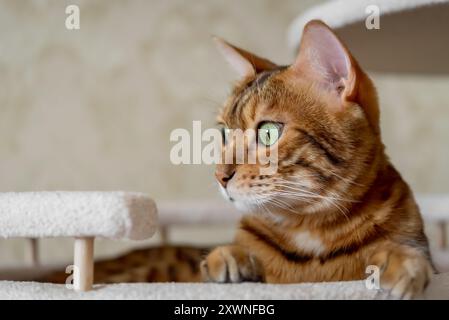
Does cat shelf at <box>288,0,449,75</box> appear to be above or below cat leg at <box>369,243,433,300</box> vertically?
above

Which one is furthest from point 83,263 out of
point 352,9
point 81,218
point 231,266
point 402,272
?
point 352,9

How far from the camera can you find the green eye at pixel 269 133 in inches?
33.1

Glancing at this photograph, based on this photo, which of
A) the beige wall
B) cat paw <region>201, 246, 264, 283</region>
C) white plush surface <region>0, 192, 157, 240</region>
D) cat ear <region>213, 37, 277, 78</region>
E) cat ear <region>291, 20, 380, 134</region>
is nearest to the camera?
white plush surface <region>0, 192, 157, 240</region>

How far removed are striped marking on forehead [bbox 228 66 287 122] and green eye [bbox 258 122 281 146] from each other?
2.1 inches

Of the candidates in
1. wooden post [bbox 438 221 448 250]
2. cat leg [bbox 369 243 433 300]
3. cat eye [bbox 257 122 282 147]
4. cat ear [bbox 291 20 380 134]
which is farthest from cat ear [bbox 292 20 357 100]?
wooden post [bbox 438 221 448 250]

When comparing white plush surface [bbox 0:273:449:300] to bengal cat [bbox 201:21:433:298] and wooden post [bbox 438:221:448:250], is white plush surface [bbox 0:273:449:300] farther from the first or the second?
wooden post [bbox 438:221:448:250]

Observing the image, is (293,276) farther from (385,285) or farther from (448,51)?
(448,51)

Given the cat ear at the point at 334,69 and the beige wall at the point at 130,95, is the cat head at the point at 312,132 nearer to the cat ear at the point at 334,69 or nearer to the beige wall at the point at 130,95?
the cat ear at the point at 334,69

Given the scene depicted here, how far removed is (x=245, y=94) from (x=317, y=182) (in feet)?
0.68

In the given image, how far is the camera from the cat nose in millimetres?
833

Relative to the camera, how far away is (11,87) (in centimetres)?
217

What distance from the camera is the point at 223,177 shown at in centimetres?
84

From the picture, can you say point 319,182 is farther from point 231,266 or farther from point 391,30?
point 391,30

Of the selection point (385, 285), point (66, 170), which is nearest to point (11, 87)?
point (66, 170)
